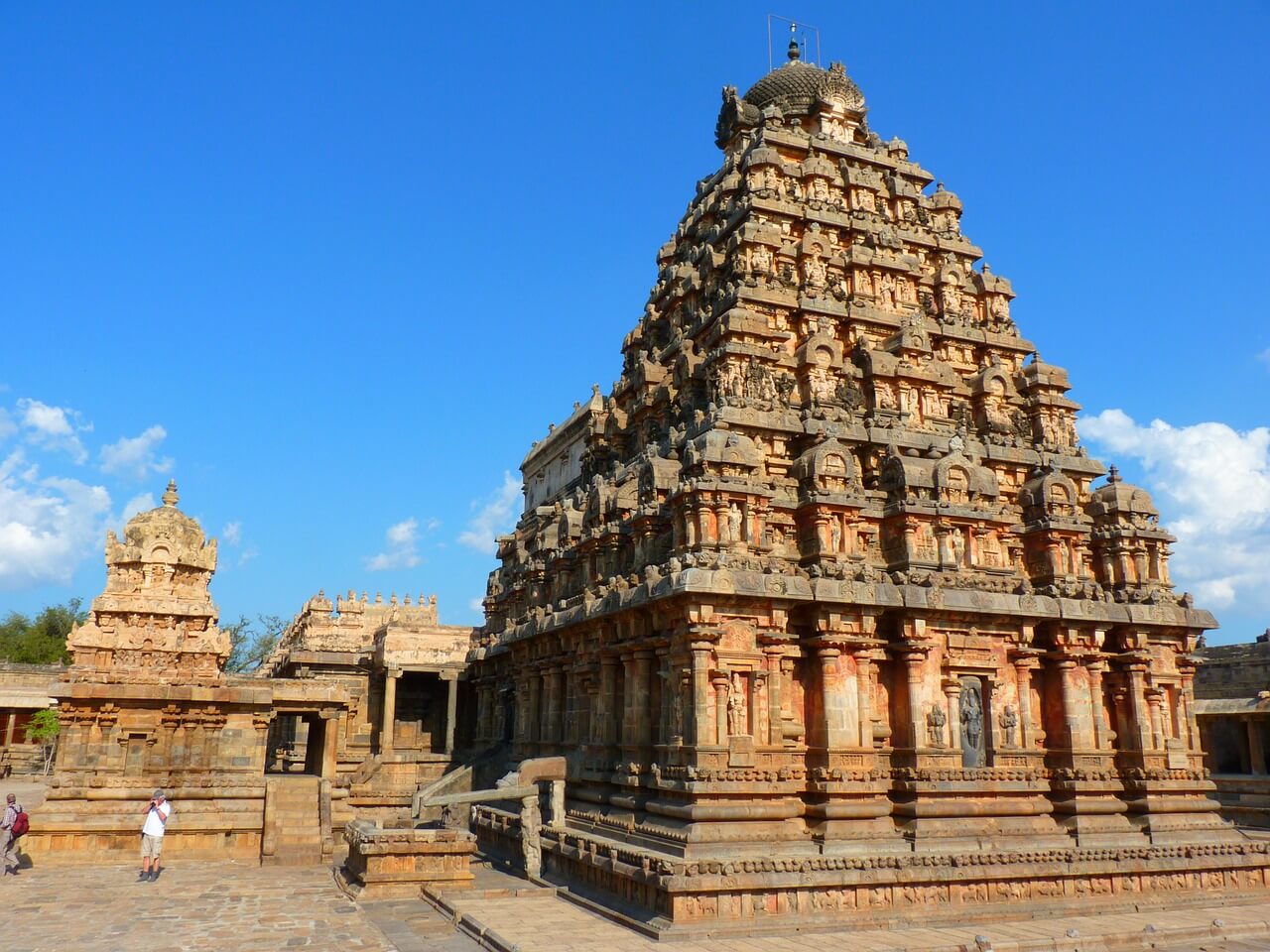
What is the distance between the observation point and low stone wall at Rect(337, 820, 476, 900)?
19688 millimetres

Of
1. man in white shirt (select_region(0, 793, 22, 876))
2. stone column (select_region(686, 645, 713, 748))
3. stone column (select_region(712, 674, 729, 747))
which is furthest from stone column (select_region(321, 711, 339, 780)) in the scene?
stone column (select_region(712, 674, 729, 747))

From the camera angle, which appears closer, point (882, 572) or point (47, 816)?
point (882, 572)

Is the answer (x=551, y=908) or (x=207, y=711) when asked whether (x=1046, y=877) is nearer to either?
(x=551, y=908)

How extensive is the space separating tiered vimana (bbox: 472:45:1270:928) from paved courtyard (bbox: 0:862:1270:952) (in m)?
1.07

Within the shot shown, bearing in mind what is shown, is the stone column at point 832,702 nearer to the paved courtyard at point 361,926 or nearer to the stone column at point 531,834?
the paved courtyard at point 361,926

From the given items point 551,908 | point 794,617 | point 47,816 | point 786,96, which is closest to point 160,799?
point 47,816

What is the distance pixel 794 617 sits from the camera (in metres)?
21.0

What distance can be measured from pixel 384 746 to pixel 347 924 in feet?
68.2

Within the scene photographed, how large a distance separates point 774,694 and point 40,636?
3138 inches

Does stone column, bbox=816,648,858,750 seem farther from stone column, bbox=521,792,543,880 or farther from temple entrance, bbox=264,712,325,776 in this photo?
temple entrance, bbox=264,712,325,776

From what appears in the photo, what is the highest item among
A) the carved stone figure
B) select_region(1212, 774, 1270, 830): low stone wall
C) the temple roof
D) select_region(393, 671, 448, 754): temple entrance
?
the temple roof

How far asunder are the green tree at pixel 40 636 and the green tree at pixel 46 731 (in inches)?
875

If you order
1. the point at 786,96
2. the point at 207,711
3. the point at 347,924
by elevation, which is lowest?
the point at 347,924

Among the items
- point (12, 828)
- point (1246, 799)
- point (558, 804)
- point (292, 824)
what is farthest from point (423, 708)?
point (1246, 799)
